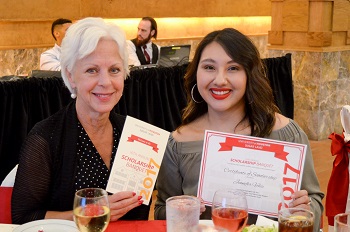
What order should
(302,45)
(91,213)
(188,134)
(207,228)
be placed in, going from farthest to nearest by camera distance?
(302,45)
(188,134)
(207,228)
(91,213)

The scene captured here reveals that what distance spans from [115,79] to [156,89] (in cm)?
277

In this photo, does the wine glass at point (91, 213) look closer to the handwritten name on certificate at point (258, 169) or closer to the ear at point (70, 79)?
the handwritten name on certificate at point (258, 169)

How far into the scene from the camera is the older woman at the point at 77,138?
2.05 metres

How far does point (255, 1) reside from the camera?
11.1m

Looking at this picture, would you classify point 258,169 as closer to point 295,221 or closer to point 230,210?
point 230,210

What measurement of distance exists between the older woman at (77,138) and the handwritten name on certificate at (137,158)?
8.9 inches

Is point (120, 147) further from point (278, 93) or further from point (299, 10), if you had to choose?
point (299, 10)

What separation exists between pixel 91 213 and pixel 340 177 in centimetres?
170

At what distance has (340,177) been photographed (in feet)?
9.08

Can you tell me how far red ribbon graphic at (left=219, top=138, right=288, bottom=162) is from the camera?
6.03ft

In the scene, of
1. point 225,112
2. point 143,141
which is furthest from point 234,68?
point 143,141

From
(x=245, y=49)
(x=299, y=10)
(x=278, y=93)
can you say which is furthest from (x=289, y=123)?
(x=299, y=10)

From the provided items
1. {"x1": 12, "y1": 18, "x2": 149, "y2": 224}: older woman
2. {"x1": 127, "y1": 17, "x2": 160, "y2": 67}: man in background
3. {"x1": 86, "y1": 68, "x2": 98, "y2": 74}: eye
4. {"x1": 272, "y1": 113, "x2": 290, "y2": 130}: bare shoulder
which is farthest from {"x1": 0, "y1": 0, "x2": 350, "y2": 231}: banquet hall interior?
{"x1": 86, "y1": 68, "x2": 98, "y2": 74}: eye

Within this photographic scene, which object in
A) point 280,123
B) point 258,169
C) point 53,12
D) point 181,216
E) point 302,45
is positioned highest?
point 53,12
